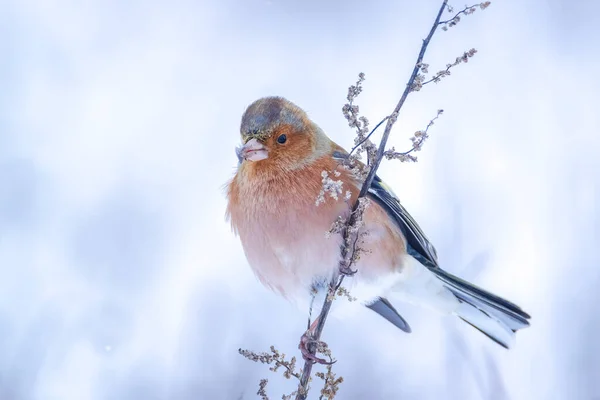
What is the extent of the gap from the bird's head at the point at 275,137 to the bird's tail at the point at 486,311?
4.53 feet

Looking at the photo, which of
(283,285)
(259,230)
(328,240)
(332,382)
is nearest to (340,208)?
(328,240)

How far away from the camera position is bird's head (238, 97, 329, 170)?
3.86 meters

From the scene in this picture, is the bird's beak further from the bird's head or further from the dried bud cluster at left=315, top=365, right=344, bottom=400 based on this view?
the dried bud cluster at left=315, top=365, right=344, bottom=400

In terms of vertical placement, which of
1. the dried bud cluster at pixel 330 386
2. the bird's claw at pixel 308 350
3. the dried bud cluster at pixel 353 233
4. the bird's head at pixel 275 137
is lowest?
the dried bud cluster at pixel 330 386

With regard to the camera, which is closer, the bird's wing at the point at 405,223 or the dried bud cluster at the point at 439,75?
the dried bud cluster at the point at 439,75

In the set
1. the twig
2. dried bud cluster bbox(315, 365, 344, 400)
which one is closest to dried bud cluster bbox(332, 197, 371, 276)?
the twig

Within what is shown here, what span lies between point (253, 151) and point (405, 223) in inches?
49.1

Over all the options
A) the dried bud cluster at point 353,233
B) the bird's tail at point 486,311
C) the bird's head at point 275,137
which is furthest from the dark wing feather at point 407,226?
the dried bud cluster at point 353,233

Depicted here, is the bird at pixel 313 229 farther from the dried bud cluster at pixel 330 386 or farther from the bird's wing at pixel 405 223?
the dried bud cluster at pixel 330 386

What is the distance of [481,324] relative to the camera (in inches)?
178

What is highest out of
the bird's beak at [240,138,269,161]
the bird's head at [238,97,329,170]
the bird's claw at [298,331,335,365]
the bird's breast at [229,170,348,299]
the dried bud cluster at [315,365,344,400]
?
the bird's head at [238,97,329,170]

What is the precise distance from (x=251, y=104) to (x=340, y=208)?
3.45 ft

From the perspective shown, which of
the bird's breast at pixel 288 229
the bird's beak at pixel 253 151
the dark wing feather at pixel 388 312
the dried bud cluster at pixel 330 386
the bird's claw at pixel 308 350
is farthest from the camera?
Answer: the dark wing feather at pixel 388 312

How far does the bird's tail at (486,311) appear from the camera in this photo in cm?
433
